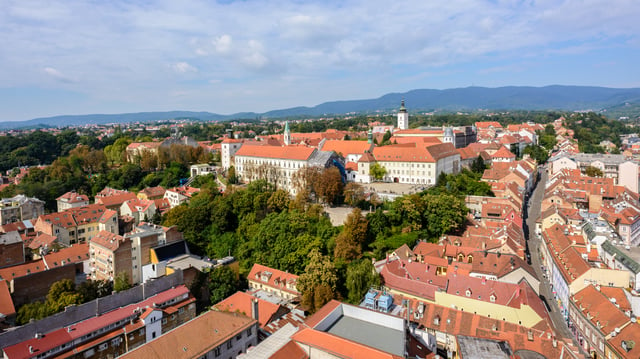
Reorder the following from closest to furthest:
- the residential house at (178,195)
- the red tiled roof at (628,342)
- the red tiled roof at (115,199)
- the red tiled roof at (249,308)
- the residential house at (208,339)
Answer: the residential house at (208,339)
the red tiled roof at (628,342)
the red tiled roof at (249,308)
the red tiled roof at (115,199)
the residential house at (178,195)

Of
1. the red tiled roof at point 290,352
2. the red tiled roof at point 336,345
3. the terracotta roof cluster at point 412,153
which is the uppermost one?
the terracotta roof cluster at point 412,153

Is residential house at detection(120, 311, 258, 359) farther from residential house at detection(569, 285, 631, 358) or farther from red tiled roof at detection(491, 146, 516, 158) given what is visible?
red tiled roof at detection(491, 146, 516, 158)

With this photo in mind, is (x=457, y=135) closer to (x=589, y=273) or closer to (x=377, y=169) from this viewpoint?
(x=377, y=169)

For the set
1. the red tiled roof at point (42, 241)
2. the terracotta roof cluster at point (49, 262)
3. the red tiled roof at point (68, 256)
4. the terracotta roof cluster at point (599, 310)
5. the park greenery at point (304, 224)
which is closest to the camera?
the terracotta roof cluster at point (599, 310)

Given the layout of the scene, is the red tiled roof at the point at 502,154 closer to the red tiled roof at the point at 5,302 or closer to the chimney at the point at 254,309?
A: the chimney at the point at 254,309

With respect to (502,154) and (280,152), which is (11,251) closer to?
(280,152)

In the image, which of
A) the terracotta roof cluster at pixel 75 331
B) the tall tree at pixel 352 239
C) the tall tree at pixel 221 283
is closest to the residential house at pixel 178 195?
the tall tree at pixel 221 283

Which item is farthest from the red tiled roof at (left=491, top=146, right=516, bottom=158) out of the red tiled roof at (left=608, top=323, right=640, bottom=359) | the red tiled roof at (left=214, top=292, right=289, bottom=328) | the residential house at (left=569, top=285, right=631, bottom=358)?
the red tiled roof at (left=214, top=292, right=289, bottom=328)
